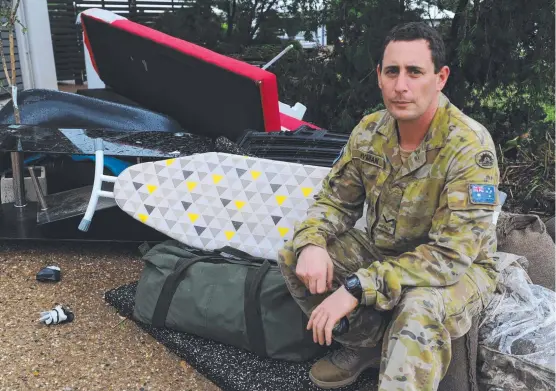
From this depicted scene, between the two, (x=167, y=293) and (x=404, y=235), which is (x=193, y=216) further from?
(x=404, y=235)

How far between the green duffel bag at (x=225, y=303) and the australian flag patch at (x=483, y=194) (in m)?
0.96

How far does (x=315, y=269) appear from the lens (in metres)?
2.23

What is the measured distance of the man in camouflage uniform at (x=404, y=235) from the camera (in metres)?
2.00

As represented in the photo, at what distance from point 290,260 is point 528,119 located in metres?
3.59

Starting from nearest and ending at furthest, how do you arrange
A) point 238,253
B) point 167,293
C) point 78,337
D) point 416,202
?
point 416,202 → point 167,293 → point 78,337 → point 238,253

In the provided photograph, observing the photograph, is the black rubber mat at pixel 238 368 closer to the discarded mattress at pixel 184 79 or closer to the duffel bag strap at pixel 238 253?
the duffel bag strap at pixel 238 253

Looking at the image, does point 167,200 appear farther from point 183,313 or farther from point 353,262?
point 353,262

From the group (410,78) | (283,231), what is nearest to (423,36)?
(410,78)

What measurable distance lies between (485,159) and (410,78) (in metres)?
0.39

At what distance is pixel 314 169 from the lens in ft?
11.0

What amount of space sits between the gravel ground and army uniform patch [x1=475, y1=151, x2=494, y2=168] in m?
1.49

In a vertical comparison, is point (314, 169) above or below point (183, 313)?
above

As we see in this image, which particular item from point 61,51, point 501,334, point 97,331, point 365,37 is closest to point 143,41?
point 365,37

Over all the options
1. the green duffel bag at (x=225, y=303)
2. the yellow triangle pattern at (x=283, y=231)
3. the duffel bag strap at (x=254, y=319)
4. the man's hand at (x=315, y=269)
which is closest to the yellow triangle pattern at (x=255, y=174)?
the yellow triangle pattern at (x=283, y=231)
